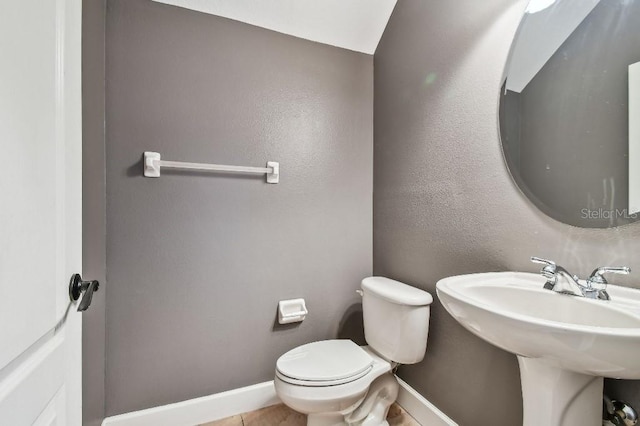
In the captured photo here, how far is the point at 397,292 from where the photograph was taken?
134 cm

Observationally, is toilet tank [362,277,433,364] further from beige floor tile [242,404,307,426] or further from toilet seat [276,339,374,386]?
beige floor tile [242,404,307,426]

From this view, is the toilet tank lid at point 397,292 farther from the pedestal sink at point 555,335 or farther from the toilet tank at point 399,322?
the pedestal sink at point 555,335

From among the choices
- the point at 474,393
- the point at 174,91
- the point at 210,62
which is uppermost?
the point at 210,62

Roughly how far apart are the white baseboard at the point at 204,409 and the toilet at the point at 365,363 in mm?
407

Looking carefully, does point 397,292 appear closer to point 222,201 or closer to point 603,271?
point 603,271

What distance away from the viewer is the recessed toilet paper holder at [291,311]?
1.57m

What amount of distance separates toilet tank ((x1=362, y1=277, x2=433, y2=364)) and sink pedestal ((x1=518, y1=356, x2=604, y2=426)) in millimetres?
518

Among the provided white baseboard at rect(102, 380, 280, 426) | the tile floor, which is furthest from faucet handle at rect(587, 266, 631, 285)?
white baseboard at rect(102, 380, 280, 426)

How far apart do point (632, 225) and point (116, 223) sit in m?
1.86
